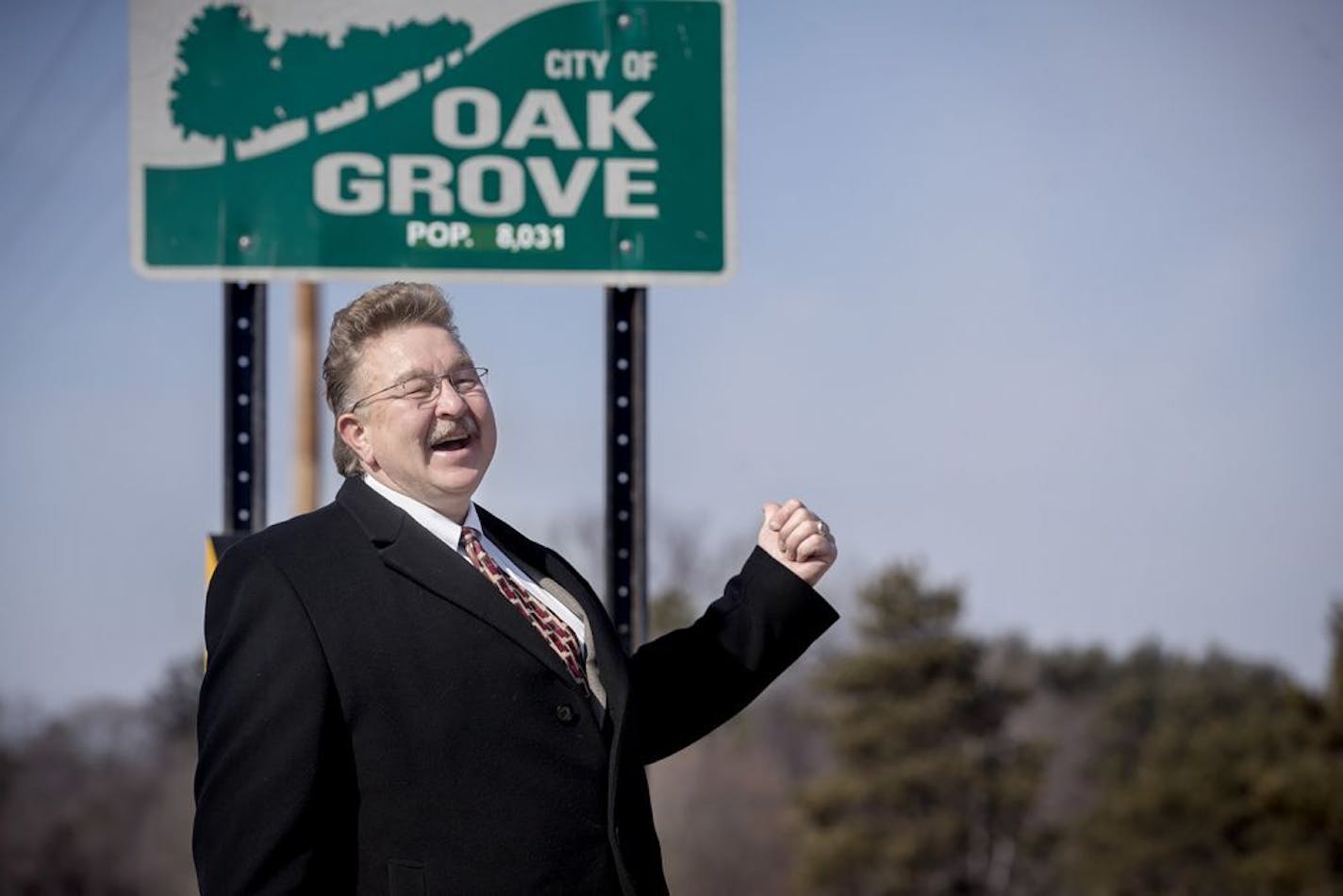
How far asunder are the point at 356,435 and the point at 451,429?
0.18 m

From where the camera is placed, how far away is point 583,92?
414cm

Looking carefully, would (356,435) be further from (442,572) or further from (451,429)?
(442,572)

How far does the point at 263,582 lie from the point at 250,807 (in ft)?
1.05

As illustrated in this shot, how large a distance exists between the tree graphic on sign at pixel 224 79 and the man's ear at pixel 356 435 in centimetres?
123

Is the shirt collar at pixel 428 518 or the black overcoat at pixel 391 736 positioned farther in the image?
the shirt collar at pixel 428 518

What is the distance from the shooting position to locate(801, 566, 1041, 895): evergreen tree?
130 feet

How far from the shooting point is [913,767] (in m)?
Result: 39.7

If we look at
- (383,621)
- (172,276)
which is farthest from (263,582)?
(172,276)

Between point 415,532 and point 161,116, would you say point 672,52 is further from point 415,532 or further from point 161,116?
point 415,532

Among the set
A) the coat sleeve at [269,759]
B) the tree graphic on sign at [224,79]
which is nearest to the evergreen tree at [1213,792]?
the tree graphic on sign at [224,79]

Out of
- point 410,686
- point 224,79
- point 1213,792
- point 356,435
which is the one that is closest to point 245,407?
point 224,79

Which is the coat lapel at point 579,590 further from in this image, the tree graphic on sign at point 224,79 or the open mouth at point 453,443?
the tree graphic on sign at point 224,79

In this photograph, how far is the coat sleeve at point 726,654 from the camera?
10.8ft

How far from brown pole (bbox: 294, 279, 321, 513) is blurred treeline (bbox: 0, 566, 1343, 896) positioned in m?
25.5
